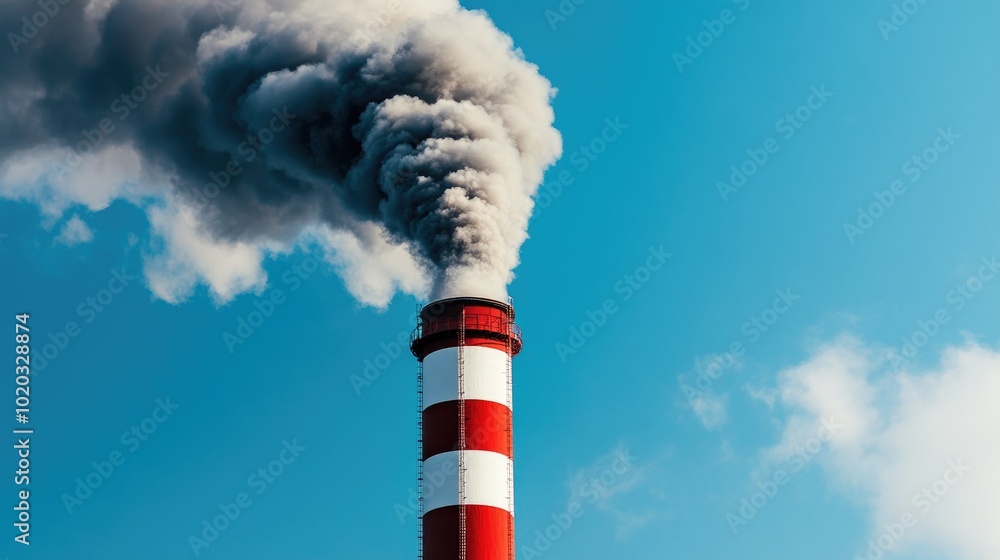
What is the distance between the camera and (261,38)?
4591cm

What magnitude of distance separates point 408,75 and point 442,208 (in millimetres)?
5587

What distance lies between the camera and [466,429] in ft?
123

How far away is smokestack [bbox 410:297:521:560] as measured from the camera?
36.7 meters

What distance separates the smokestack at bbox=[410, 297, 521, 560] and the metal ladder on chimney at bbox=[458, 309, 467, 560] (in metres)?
0.03

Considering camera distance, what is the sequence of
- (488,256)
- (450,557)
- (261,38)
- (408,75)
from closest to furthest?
(450,557)
(488,256)
(408,75)
(261,38)

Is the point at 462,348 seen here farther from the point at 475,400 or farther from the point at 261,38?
the point at 261,38

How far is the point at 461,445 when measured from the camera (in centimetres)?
3719

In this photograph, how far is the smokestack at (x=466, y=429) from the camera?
36.7 m

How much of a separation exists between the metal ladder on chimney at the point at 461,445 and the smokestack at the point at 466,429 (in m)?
0.03

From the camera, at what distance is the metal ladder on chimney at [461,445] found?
119 ft

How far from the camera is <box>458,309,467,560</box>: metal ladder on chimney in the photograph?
3638 cm

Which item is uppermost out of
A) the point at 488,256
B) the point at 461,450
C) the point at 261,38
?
the point at 261,38

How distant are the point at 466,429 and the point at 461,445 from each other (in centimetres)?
51

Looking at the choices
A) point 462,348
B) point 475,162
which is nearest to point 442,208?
point 475,162
